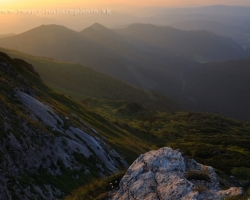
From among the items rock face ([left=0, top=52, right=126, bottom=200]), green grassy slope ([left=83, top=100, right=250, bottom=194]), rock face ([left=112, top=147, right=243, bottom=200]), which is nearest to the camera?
rock face ([left=112, top=147, right=243, bottom=200])

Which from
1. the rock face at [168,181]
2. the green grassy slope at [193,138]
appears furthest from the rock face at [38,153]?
the green grassy slope at [193,138]

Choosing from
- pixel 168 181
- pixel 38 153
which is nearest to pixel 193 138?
pixel 38 153

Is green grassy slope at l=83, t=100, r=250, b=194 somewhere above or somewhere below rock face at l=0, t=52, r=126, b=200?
below

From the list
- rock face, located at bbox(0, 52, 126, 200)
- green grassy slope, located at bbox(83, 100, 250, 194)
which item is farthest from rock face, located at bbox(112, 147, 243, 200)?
green grassy slope, located at bbox(83, 100, 250, 194)

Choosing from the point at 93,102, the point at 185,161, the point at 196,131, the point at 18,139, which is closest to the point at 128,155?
the point at 18,139

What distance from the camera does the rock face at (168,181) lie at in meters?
14.4

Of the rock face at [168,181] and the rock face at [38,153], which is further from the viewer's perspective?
the rock face at [38,153]

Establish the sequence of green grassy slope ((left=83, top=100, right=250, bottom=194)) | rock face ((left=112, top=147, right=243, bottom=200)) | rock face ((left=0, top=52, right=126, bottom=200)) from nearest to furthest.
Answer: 1. rock face ((left=112, top=147, right=243, bottom=200))
2. rock face ((left=0, top=52, right=126, bottom=200))
3. green grassy slope ((left=83, top=100, right=250, bottom=194))

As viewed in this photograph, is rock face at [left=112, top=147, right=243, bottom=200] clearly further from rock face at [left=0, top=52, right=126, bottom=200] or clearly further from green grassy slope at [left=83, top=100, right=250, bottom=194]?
green grassy slope at [left=83, top=100, right=250, bottom=194]

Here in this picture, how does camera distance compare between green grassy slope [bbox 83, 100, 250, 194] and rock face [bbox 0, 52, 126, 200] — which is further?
green grassy slope [bbox 83, 100, 250, 194]

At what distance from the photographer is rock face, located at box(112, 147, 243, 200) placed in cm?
1441

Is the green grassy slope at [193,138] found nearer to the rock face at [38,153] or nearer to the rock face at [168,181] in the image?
the rock face at [38,153]

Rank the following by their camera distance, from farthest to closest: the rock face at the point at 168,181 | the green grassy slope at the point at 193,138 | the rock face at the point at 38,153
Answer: the green grassy slope at the point at 193,138, the rock face at the point at 38,153, the rock face at the point at 168,181

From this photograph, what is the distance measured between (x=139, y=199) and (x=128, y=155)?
35573 millimetres
